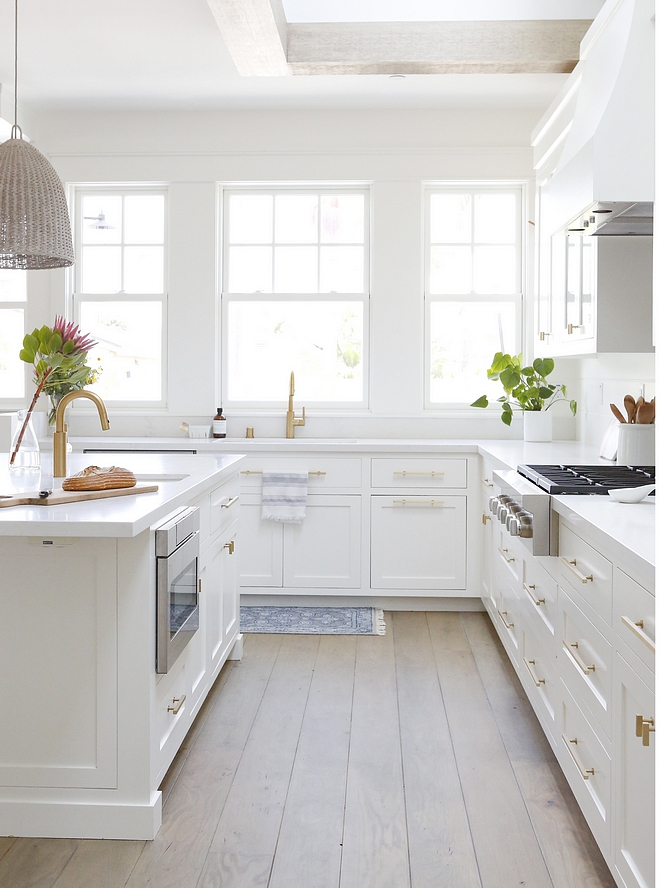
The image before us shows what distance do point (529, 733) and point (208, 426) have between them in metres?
2.81

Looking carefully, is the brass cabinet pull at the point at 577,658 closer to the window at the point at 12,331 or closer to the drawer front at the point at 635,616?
the drawer front at the point at 635,616

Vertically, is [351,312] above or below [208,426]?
above

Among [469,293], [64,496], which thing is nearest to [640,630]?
[64,496]

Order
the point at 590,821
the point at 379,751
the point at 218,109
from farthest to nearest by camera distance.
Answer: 1. the point at 218,109
2. the point at 379,751
3. the point at 590,821

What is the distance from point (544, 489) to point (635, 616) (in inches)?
41.2

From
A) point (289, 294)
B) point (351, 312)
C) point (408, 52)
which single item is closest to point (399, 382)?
point (351, 312)

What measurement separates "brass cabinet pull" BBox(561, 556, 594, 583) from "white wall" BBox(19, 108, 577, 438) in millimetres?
2624

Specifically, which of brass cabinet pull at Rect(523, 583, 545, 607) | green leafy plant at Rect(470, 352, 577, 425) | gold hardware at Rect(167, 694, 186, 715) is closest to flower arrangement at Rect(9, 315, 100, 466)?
gold hardware at Rect(167, 694, 186, 715)

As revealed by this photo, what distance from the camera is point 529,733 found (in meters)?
2.86

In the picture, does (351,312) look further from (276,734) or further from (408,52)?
(276,734)

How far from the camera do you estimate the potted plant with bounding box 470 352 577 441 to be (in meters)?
4.50

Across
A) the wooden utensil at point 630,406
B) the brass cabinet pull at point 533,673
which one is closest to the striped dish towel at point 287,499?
the brass cabinet pull at point 533,673

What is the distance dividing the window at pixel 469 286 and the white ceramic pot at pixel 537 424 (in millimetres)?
452

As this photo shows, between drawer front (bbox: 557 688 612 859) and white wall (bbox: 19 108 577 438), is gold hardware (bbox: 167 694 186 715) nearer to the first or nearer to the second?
drawer front (bbox: 557 688 612 859)
